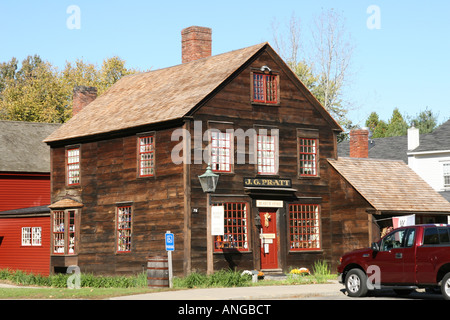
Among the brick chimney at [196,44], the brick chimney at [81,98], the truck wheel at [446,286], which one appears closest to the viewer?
the truck wheel at [446,286]

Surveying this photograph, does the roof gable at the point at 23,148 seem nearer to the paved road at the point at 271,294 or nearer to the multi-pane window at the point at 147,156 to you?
the multi-pane window at the point at 147,156

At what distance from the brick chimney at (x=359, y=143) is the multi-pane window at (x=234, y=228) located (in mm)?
11053

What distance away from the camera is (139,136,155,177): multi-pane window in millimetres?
32594

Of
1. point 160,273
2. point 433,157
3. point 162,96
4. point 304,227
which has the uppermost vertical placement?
point 162,96

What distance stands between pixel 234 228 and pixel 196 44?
35.1ft

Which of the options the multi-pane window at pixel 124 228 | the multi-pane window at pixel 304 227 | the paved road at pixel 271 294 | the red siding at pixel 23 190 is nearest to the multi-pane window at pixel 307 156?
the multi-pane window at pixel 304 227

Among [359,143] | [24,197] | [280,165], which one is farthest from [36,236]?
[359,143]

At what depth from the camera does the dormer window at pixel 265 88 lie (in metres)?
33.4

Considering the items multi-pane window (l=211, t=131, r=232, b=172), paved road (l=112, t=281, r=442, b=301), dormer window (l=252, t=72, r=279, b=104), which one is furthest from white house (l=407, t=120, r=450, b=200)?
paved road (l=112, t=281, r=442, b=301)

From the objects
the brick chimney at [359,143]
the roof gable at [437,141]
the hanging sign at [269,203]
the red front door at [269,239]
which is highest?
the roof gable at [437,141]

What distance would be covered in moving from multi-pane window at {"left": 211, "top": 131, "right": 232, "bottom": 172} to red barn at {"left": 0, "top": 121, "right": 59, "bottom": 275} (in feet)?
36.9

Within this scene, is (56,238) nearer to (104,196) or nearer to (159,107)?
(104,196)

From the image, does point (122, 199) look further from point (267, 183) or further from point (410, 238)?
point (410, 238)

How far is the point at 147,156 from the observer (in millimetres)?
33000
